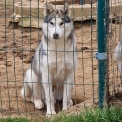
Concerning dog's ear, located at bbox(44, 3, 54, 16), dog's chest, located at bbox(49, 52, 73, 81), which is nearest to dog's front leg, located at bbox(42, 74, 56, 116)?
dog's chest, located at bbox(49, 52, 73, 81)

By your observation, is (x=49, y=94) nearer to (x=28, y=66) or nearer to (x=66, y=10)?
(x=66, y=10)

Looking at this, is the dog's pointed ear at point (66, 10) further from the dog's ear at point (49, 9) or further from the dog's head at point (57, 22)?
the dog's ear at point (49, 9)

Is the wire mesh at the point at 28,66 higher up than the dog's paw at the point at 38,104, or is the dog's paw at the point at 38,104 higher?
the wire mesh at the point at 28,66

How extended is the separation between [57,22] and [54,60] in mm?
542

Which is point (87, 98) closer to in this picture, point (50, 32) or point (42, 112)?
point (42, 112)

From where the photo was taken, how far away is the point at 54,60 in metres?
6.08

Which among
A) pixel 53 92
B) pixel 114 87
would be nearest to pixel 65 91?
pixel 53 92

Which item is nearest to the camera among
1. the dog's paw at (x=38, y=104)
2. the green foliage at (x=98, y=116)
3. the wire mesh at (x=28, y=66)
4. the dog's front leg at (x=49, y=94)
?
the green foliage at (x=98, y=116)

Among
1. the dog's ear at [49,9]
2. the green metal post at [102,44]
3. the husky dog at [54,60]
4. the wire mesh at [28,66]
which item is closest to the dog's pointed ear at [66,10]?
the husky dog at [54,60]

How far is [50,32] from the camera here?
5.95m

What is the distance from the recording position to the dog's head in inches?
234

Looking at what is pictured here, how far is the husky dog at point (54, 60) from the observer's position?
598cm

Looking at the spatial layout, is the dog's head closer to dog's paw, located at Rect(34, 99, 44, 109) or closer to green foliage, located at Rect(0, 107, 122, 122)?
dog's paw, located at Rect(34, 99, 44, 109)

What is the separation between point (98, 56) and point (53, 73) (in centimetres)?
→ 117
